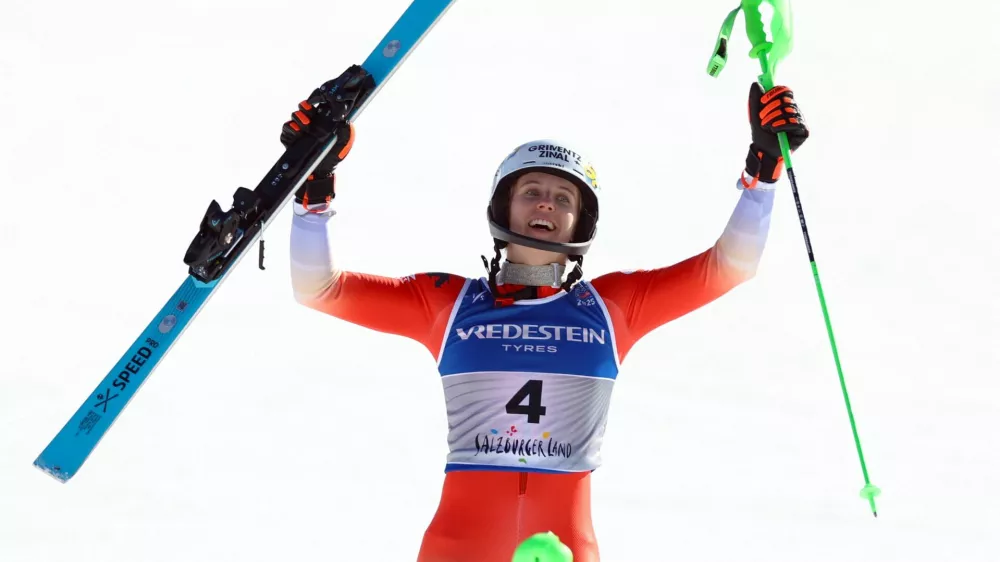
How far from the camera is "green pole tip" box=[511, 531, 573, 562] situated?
10.3 feet

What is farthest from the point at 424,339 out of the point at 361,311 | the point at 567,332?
the point at 567,332

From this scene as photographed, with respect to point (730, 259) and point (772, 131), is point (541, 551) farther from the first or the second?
point (772, 131)

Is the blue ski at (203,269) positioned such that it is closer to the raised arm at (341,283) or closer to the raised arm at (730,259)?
the raised arm at (341,283)

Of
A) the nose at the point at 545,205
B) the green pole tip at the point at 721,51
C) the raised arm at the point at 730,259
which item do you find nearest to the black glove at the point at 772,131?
the raised arm at the point at 730,259

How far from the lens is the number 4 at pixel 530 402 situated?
369 cm

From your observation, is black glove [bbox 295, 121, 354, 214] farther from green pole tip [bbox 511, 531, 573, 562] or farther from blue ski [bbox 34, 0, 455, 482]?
green pole tip [bbox 511, 531, 573, 562]

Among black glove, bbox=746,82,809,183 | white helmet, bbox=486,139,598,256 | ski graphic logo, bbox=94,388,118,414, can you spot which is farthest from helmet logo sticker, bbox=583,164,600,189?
Answer: ski graphic logo, bbox=94,388,118,414

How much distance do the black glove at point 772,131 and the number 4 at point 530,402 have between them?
3.32 feet

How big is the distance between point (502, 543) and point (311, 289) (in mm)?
1034

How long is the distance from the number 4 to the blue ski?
3.33 ft

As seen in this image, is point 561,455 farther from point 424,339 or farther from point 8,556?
point 8,556

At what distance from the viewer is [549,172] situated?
13.3ft

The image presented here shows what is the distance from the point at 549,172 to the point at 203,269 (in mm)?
1212

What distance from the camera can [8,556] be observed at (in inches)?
221
